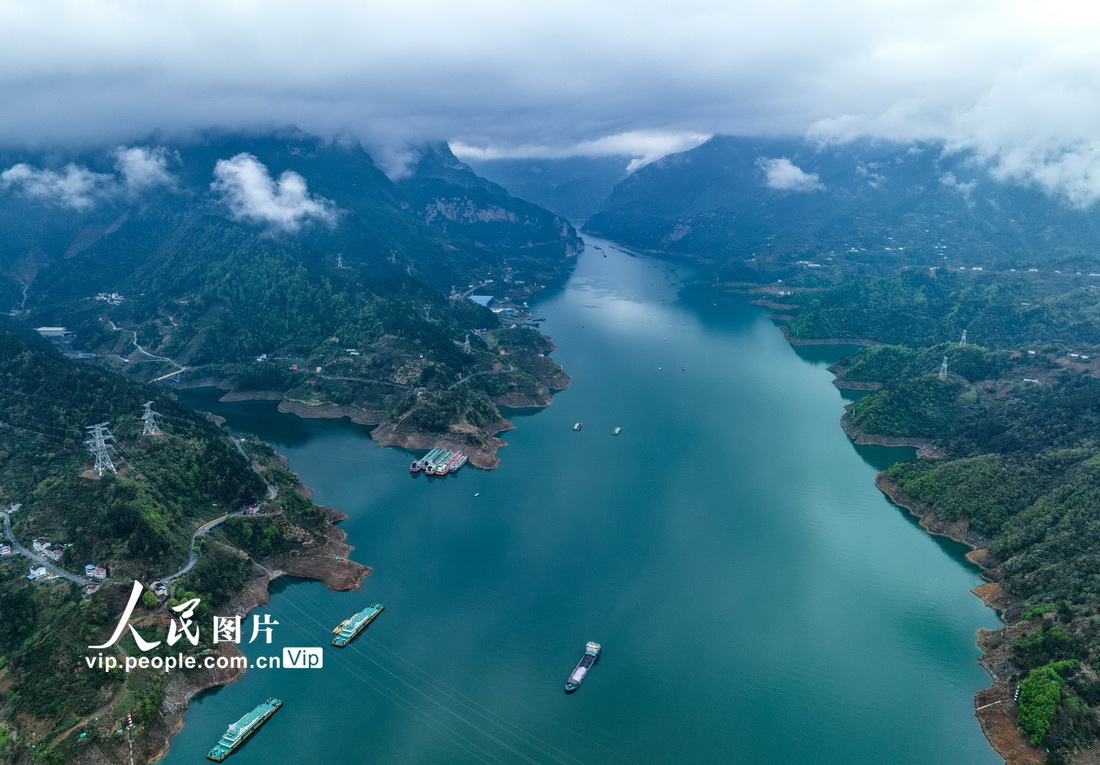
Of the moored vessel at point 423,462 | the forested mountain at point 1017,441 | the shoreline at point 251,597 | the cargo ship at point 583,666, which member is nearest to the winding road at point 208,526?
the shoreline at point 251,597

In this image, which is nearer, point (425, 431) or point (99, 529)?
point (99, 529)

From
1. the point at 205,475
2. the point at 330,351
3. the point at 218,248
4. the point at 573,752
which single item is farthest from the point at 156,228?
the point at 573,752

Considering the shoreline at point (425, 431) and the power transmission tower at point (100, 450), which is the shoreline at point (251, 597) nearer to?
the power transmission tower at point (100, 450)

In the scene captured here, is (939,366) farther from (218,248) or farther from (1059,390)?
(218,248)

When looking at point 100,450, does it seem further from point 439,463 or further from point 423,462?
point 439,463

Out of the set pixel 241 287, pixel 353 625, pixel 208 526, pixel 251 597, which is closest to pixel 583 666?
pixel 353 625

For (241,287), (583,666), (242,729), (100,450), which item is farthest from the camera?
(241,287)

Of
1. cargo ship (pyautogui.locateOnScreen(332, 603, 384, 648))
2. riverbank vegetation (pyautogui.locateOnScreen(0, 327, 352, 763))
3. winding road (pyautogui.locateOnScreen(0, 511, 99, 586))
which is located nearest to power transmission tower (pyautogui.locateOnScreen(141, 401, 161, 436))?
riverbank vegetation (pyautogui.locateOnScreen(0, 327, 352, 763))
